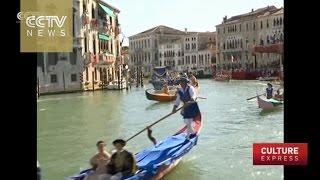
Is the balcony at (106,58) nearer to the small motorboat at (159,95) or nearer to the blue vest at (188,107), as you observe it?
the blue vest at (188,107)

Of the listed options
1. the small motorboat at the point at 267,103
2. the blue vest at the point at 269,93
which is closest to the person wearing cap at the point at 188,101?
the blue vest at the point at 269,93

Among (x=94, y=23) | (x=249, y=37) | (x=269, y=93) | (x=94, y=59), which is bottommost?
(x=269, y=93)

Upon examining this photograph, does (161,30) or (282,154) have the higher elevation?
(161,30)

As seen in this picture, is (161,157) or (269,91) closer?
(161,157)

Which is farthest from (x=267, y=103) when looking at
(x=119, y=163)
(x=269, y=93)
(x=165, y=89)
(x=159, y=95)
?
(x=119, y=163)

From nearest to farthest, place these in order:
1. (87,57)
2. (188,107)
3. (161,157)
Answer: (161,157)
(188,107)
(87,57)

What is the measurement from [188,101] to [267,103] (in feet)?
11.1

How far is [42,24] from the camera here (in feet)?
7.34

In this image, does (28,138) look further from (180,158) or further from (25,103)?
(180,158)

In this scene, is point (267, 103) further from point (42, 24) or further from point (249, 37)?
point (42, 24)

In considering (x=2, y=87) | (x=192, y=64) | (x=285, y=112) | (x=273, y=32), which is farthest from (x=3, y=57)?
(x=192, y=64)

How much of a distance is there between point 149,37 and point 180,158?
797 mm

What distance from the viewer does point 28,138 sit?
2252 millimetres

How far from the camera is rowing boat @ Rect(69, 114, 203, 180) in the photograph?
276cm
